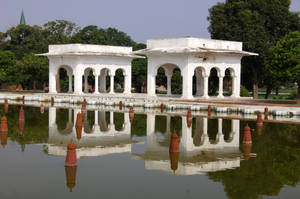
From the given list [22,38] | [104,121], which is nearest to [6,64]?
[22,38]

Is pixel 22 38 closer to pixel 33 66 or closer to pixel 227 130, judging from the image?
pixel 33 66

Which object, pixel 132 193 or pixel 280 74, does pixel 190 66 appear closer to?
pixel 280 74

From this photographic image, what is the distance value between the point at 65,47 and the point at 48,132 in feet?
85.3

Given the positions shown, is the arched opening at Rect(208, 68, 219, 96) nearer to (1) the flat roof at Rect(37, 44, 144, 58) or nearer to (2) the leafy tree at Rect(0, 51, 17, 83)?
(1) the flat roof at Rect(37, 44, 144, 58)

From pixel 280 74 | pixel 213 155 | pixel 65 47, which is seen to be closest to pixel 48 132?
pixel 213 155

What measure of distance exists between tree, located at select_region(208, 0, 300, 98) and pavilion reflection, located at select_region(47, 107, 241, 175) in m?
19.5

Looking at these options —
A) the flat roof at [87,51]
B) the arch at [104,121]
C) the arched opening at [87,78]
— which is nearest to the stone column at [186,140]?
the arch at [104,121]

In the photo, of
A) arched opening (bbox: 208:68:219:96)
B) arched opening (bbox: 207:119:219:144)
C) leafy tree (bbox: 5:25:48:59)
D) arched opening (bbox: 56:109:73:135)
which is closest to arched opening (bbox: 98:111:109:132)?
arched opening (bbox: 56:109:73:135)

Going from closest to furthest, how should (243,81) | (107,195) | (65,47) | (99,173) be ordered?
(107,195) → (99,173) → (65,47) → (243,81)

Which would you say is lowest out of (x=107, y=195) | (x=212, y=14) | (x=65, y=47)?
(x=107, y=195)

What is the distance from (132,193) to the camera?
32.8 feet

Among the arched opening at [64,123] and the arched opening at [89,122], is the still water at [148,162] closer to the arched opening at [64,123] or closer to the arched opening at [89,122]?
the arched opening at [64,123]

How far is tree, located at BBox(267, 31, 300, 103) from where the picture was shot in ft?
110

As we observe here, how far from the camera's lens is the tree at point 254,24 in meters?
42.4
